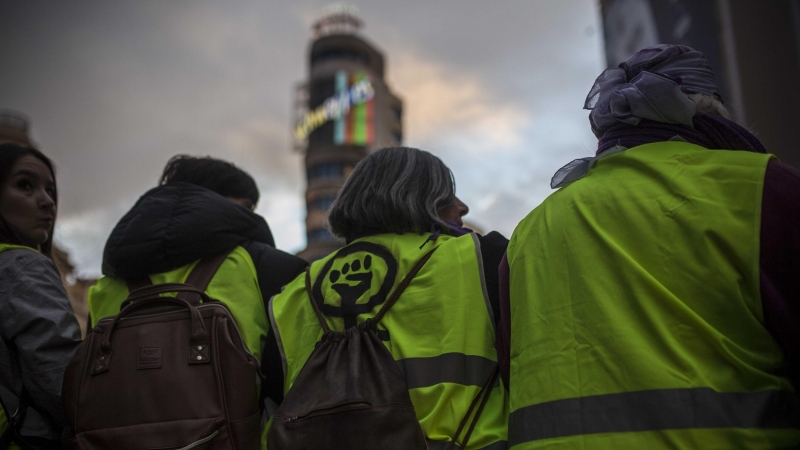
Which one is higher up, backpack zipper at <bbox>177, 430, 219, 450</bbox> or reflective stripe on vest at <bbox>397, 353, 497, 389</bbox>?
reflective stripe on vest at <bbox>397, 353, 497, 389</bbox>

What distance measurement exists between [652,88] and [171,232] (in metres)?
1.84

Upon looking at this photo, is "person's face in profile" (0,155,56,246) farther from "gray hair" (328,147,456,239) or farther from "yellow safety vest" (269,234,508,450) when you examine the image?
"gray hair" (328,147,456,239)

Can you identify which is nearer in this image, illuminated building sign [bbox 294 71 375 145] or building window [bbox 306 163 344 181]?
building window [bbox 306 163 344 181]

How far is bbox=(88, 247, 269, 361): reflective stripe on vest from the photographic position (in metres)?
2.49

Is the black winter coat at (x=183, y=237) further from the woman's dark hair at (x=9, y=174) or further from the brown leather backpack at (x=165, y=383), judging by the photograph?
the woman's dark hair at (x=9, y=174)

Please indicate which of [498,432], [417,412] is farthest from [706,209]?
[417,412]

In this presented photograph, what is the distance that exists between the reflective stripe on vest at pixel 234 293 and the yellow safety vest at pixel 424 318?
0.45 feet

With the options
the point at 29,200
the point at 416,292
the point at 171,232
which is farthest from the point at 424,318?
the point at 29,200

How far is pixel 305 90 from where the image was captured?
50.7m

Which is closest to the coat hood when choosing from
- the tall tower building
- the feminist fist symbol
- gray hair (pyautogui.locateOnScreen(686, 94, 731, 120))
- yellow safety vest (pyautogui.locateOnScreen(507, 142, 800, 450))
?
the feminist fist symbol

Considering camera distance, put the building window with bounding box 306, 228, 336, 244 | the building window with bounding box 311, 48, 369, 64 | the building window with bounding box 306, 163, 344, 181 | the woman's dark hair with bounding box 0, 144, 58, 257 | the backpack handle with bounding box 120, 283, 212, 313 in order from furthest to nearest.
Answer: the building window with bounding box 311, 48, 369, 64 < the building window with bounding box 306, 163, 344, 181 < the building window with bounding box 306, 228, 336, 244 < the woman's dark hair with bounding box 0, 144, 58, 257 < the backpack handle with bounding box 120, 283, 212, 313

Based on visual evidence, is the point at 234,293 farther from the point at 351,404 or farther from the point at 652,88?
the point at 652,88

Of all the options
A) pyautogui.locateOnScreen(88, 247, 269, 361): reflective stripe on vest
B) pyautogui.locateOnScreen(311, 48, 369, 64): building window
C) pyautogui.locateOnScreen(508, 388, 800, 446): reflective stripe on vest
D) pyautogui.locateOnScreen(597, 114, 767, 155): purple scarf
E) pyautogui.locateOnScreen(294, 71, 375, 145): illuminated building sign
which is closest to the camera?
pyautogui.locateOnScreen(508, 388, 800, 446): reflective stripe on vest

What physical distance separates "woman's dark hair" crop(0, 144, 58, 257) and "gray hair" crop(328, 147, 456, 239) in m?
1.40
